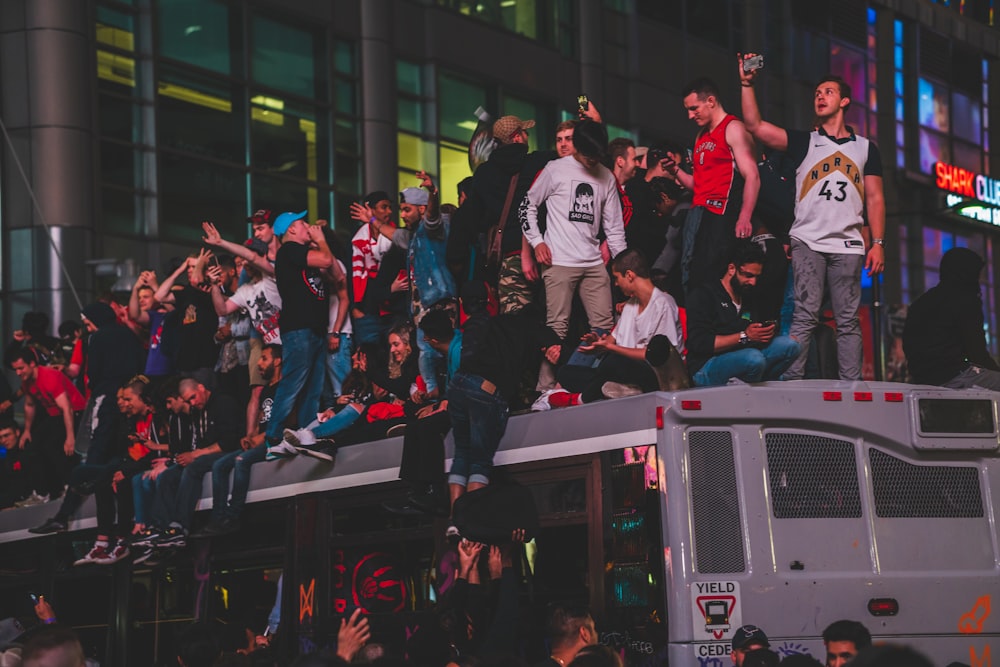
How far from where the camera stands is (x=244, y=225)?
23453 mm

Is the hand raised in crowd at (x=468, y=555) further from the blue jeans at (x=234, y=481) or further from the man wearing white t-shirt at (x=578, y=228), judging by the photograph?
the blue jeans at (x=234, y=481)

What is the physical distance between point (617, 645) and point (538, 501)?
932mm

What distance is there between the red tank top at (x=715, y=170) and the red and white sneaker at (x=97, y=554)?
5.01 metres

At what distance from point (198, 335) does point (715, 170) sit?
4.91 m

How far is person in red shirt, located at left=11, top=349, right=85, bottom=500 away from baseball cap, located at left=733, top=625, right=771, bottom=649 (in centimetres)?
786

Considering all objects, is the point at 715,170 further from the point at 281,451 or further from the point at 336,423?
the point at 281,451

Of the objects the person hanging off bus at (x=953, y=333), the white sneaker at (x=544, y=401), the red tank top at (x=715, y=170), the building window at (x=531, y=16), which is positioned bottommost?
the white sneaker at (x=544, y=401)

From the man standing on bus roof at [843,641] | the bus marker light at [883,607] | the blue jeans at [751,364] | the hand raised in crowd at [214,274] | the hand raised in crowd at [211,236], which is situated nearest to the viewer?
the man standing on bus roof at [843,641]

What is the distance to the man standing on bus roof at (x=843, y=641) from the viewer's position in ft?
21.1

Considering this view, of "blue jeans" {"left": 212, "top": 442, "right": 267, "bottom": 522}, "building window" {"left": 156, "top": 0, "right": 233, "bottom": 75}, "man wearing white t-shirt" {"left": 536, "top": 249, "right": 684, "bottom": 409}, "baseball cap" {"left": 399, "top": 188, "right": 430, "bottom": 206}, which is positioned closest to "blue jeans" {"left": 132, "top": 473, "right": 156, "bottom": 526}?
"blue jeans" {"left": 212, "top": 442, "right": 267, "bottom": 522}

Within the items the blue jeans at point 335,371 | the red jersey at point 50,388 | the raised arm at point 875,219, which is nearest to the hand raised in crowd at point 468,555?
the raised arm at point 875,219

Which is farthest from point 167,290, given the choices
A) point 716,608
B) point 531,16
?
point 531,16

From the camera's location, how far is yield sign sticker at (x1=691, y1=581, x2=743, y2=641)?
7.09 m

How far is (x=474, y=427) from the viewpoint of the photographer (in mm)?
8305
